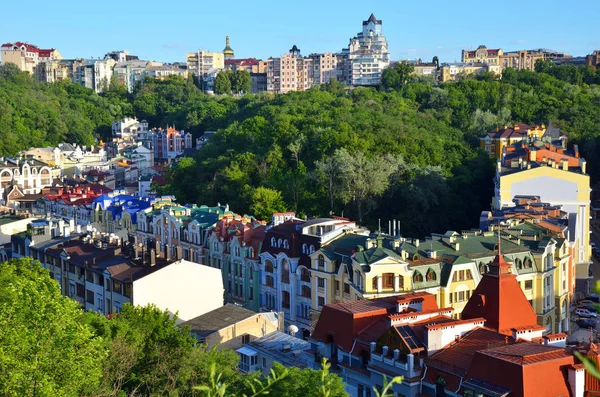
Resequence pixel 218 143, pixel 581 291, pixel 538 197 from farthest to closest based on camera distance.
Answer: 1. pixel 218 143
2. pixel 538 197
3. pixel 581 291

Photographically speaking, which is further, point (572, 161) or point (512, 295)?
point (572, 161)

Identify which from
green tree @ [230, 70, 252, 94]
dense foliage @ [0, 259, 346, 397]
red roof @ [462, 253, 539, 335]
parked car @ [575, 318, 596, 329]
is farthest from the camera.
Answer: green tree @ [230, 70, 252, 94]

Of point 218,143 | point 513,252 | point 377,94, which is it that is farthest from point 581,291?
point 377,94

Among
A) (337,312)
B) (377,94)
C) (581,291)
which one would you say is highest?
(377,94)

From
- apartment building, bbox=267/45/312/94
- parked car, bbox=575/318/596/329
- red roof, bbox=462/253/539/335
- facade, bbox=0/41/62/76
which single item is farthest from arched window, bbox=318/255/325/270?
facade, bbox=0/41/62/76

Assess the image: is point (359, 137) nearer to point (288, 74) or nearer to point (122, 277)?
point (122, 277)

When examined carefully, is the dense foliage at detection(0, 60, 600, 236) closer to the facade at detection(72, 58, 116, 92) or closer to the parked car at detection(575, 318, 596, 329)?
the parked car at detection(575, 318, 596, 329)

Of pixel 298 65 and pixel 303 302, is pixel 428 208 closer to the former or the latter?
pixel 303 302
